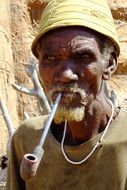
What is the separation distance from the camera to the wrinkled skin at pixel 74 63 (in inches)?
94.5

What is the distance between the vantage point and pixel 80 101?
2459 mm

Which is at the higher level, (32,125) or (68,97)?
(68,97)

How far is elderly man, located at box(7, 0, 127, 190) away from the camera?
243 centimetres

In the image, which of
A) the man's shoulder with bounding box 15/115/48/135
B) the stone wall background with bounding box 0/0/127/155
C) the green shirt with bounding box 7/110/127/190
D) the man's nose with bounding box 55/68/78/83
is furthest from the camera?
the stone wall background with bounding box 0/0/127/155

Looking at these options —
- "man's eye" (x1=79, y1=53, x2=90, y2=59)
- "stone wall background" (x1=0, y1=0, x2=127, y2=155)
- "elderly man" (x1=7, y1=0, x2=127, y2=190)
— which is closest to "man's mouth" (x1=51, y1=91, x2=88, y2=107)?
"elderly man" (x1=7, y1=0, x2=127, y2=190)

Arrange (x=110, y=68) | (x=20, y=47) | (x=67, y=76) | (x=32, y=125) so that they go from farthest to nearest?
1. (x=20, y=47)
2. (x=32, y=125)
3. (x=110, y=68)
4. (x=67, y=76)

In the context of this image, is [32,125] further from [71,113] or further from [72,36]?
[72,36]

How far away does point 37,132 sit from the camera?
278cm

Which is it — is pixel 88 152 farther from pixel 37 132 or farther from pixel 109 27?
pixel 109 27

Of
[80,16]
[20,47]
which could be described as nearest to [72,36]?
[80,16]

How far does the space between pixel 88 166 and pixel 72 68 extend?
16.1 inches

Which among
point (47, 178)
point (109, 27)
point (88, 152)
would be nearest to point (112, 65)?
point (109, 27)

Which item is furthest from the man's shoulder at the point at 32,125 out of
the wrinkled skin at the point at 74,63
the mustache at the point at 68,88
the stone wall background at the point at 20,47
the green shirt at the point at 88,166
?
the stone wall background at the point at 20,47

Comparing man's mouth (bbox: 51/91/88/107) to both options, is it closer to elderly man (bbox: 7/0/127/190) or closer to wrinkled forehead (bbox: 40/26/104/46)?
elderly man (bbox: 7/0/127/190)
